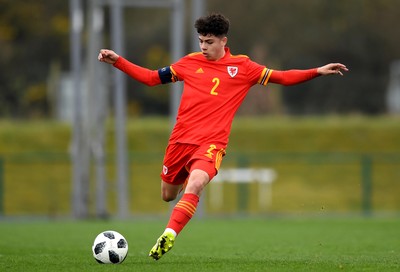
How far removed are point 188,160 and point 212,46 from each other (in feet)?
3.87

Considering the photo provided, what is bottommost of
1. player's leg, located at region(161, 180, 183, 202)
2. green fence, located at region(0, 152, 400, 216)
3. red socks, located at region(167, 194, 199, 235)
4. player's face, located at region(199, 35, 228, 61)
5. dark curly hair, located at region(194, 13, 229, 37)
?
green fence, located at region(0, 152, 400, 216)

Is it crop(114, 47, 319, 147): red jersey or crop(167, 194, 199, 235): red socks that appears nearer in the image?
crop(167, 194, 199, 235): red socks

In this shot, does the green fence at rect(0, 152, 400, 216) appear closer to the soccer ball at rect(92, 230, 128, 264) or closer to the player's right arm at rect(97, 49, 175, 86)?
the player's right arm at rect(97, 49, 175, 86)

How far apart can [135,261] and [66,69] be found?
3860cm

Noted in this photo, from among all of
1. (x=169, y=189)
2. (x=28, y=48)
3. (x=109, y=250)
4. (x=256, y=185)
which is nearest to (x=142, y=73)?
(x=169, y=189)

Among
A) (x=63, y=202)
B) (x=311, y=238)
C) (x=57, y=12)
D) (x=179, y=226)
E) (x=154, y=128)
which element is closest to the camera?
(x=179, y=226)

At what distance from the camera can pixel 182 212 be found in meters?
9.73

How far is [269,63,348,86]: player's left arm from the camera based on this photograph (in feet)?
33.4

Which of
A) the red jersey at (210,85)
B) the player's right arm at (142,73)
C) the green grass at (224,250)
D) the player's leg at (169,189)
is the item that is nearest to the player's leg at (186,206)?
the green grass at (224,250)

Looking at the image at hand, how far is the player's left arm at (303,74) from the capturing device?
10172 mm

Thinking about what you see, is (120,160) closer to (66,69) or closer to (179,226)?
(179,226)

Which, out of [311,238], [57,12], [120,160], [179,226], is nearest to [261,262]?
[179,226]

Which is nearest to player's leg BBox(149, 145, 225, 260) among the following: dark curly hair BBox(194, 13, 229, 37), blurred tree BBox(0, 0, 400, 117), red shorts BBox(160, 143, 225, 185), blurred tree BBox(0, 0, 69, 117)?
red shorts BBox(160, 143, 225, 185)

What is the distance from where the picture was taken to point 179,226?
9.63m
